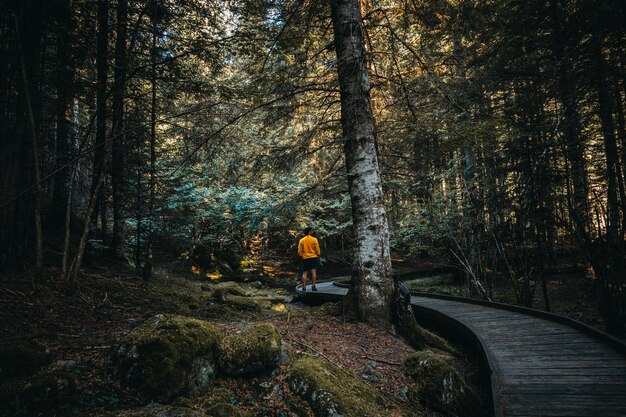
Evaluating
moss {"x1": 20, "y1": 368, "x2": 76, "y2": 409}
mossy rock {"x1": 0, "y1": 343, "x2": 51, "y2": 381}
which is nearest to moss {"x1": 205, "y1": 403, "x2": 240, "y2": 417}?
moss {"x1": 20, "y1": 368, "x2": 76, "y2": 409}

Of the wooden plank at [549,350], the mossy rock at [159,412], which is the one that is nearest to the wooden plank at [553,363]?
the wooden plank at [549,350]

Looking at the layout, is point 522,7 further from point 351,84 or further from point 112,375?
point 112,375

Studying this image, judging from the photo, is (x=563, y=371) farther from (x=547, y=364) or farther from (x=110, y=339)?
(x=110, y=339)

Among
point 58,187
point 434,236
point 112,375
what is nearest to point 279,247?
point 434,236

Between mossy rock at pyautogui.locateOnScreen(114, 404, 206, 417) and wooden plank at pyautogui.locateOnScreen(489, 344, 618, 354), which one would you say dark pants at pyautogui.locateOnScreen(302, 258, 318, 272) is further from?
→ mossy rock at pyautogui.locateOnScreen(114, 404, 206, 417)

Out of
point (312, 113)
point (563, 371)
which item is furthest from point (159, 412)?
point (312, 113)

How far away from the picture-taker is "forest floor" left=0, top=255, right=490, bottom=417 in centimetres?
278

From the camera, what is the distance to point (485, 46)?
37.2 feet

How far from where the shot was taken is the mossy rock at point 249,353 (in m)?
3.75

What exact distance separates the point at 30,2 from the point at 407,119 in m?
8.13

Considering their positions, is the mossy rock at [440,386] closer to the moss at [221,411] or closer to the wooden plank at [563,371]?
the wooden plank at [563,371]

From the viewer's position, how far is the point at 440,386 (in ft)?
13.9

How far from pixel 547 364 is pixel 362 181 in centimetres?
417

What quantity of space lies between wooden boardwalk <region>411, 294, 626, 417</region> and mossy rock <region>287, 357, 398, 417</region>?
4.55ft
